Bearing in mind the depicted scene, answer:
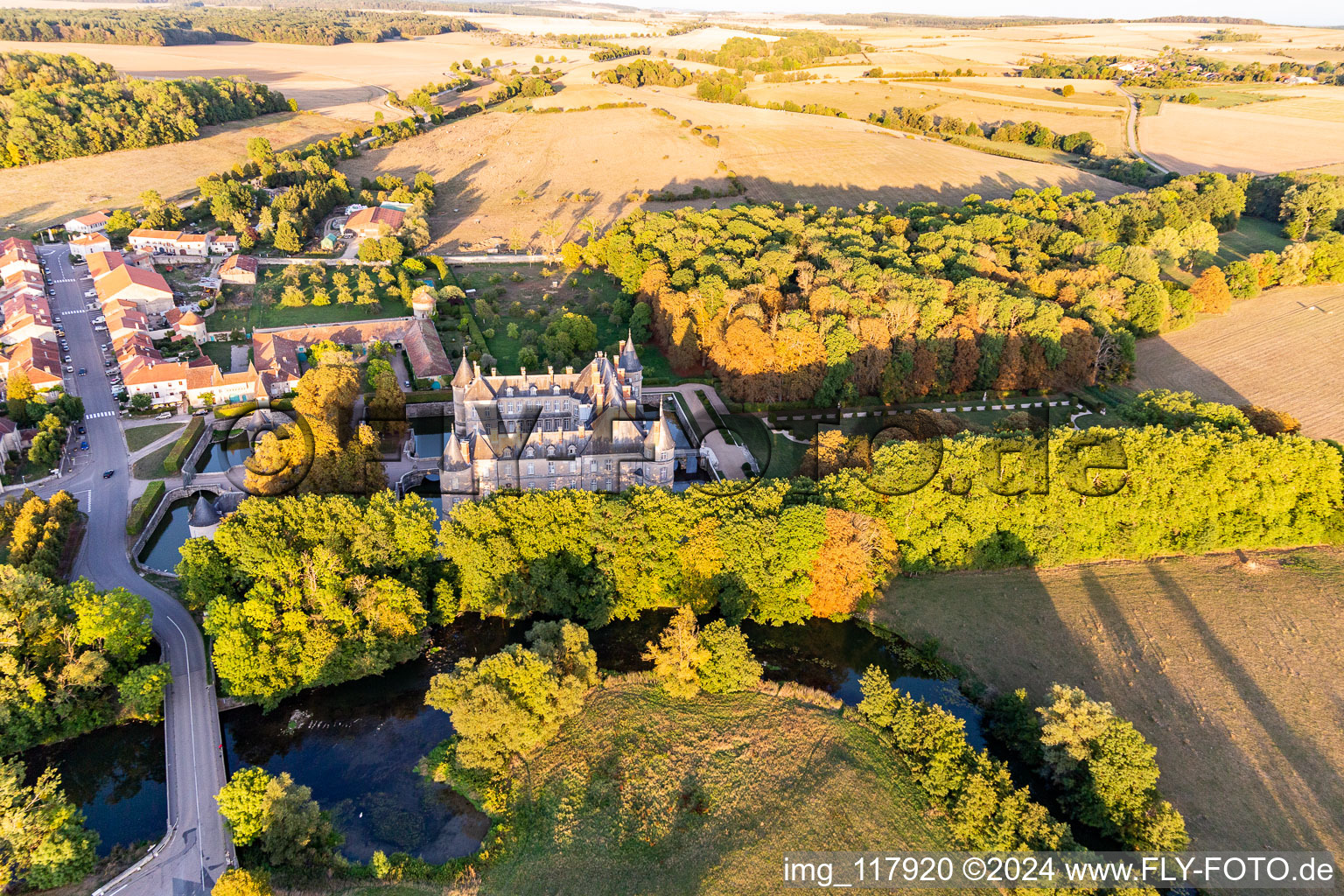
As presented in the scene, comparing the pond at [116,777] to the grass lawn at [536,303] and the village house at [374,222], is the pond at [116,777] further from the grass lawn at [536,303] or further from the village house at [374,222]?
the village house at [374,222]

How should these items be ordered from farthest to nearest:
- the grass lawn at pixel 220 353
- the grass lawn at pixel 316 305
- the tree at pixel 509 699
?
1. the grass lawn at pixel 316 305
2. the grass lawn at pixel 220 353
3. the tree at pixel 509 699

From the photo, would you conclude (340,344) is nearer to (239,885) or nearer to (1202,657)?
(239,885)

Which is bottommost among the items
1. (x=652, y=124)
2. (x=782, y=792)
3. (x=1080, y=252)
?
(x=782, y=792)

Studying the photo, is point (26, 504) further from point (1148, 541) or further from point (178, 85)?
point (178, 85)

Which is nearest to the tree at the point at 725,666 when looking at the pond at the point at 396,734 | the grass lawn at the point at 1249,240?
the pond at the point at 396,734

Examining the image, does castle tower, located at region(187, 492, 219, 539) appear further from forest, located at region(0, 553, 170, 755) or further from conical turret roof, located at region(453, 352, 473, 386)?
conical turret roof, located at region(453, 352, 473, 386)

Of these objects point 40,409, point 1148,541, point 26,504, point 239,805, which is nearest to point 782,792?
point 239,805

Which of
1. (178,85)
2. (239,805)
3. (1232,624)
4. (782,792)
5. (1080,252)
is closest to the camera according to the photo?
(239,805)
